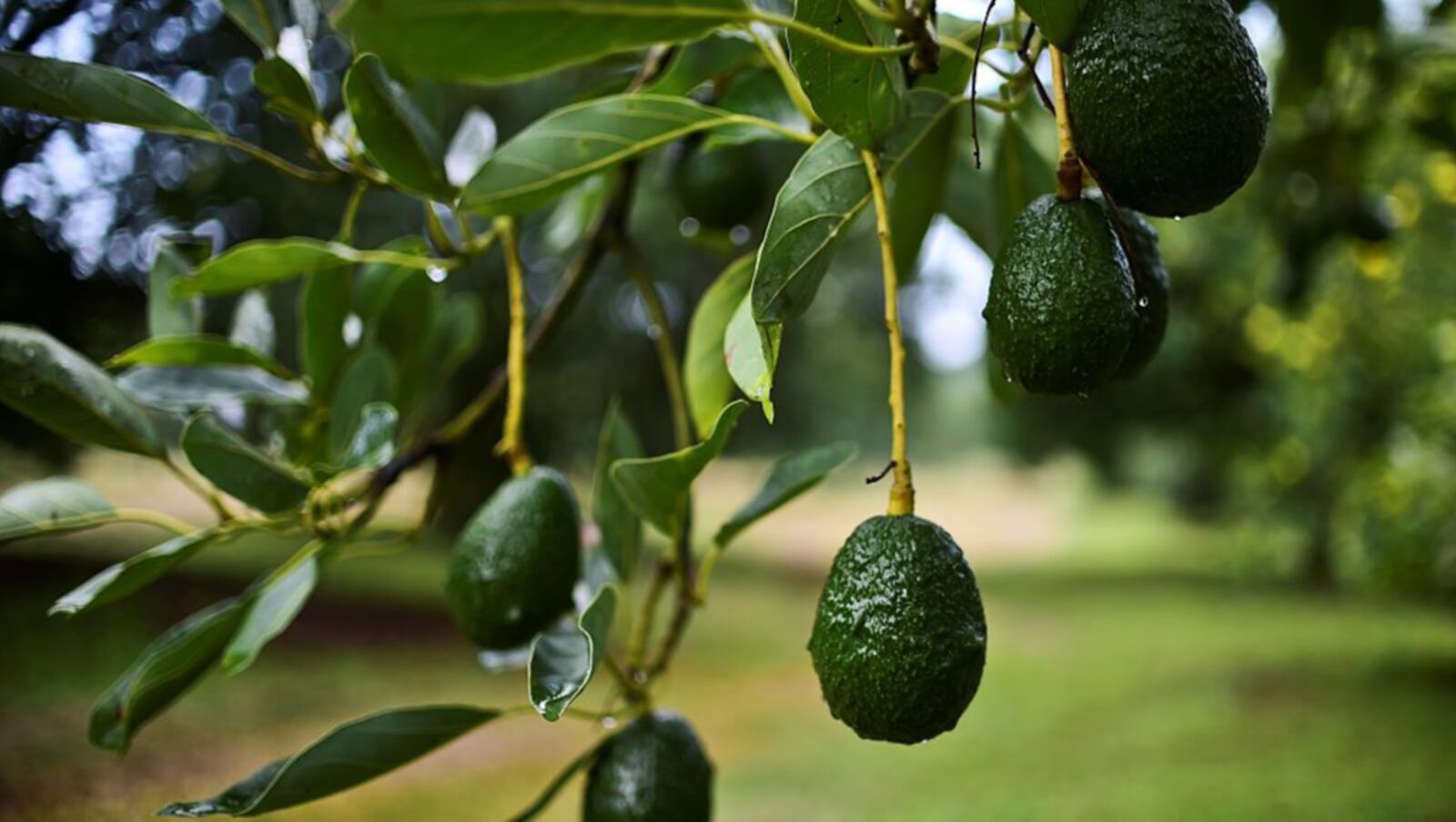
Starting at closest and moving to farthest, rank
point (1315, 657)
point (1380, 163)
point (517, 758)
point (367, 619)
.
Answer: point (517, 758) < point (367, 619) < point (1380, 163) < point (1315, 657)

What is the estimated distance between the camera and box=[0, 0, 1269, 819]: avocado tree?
33 cm

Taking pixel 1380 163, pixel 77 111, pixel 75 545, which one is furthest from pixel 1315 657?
pixel 77 111

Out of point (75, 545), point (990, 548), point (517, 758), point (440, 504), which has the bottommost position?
point (990, 548)

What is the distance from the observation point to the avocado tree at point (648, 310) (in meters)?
0.33

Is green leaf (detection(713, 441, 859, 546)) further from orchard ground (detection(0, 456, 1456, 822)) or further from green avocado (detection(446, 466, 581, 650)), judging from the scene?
orchard ground (detection(0, 456, 1456, 822))

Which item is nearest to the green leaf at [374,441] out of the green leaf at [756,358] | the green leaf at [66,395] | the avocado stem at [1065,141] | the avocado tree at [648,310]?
the avocado tree at [648,310]

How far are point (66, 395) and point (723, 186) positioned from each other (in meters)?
0.35

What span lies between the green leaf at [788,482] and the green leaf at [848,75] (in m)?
0.17

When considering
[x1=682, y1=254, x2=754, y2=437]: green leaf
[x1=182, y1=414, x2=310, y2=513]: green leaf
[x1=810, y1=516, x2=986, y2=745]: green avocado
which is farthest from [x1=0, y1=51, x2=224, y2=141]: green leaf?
[x1=810, y1=516, x2=986, y2=745]: green avocado

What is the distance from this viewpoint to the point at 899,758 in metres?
2.00

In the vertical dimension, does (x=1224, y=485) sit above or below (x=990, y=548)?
above

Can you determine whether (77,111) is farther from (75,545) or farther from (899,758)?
(899,758)

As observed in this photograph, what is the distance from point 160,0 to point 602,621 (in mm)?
586

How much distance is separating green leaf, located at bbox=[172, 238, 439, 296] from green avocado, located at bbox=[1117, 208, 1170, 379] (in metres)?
0.35
